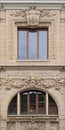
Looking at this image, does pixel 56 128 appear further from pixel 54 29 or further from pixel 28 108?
pixel 54 29

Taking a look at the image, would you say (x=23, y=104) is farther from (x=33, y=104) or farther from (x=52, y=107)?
(x=52, y=107)

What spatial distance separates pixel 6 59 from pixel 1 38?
125 cm

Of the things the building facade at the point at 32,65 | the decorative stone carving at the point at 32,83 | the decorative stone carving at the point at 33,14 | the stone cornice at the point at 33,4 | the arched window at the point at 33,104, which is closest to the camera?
the building facade at the point at 32,65

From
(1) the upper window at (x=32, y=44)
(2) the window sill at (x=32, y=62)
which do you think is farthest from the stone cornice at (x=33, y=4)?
(2) the window sill at (x=32, y=62)

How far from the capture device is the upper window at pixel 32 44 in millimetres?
28219

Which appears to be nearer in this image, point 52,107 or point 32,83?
point 32,83

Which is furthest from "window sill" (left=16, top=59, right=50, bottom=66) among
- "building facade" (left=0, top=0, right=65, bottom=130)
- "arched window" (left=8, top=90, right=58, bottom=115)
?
"arched window" (left=8, top=90, right=58, bottom=115)

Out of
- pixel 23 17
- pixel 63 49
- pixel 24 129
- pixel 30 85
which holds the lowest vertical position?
pixel 24 129

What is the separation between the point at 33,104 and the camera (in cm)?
2772

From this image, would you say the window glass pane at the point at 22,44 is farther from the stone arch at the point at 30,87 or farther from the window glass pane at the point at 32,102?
the window glass pane at the point at 32,102

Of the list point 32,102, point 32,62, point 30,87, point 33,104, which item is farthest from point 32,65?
point 33,104

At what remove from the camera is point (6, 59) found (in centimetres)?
2775

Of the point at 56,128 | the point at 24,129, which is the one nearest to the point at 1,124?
the point at 24,129

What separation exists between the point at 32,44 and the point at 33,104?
3387 mm
